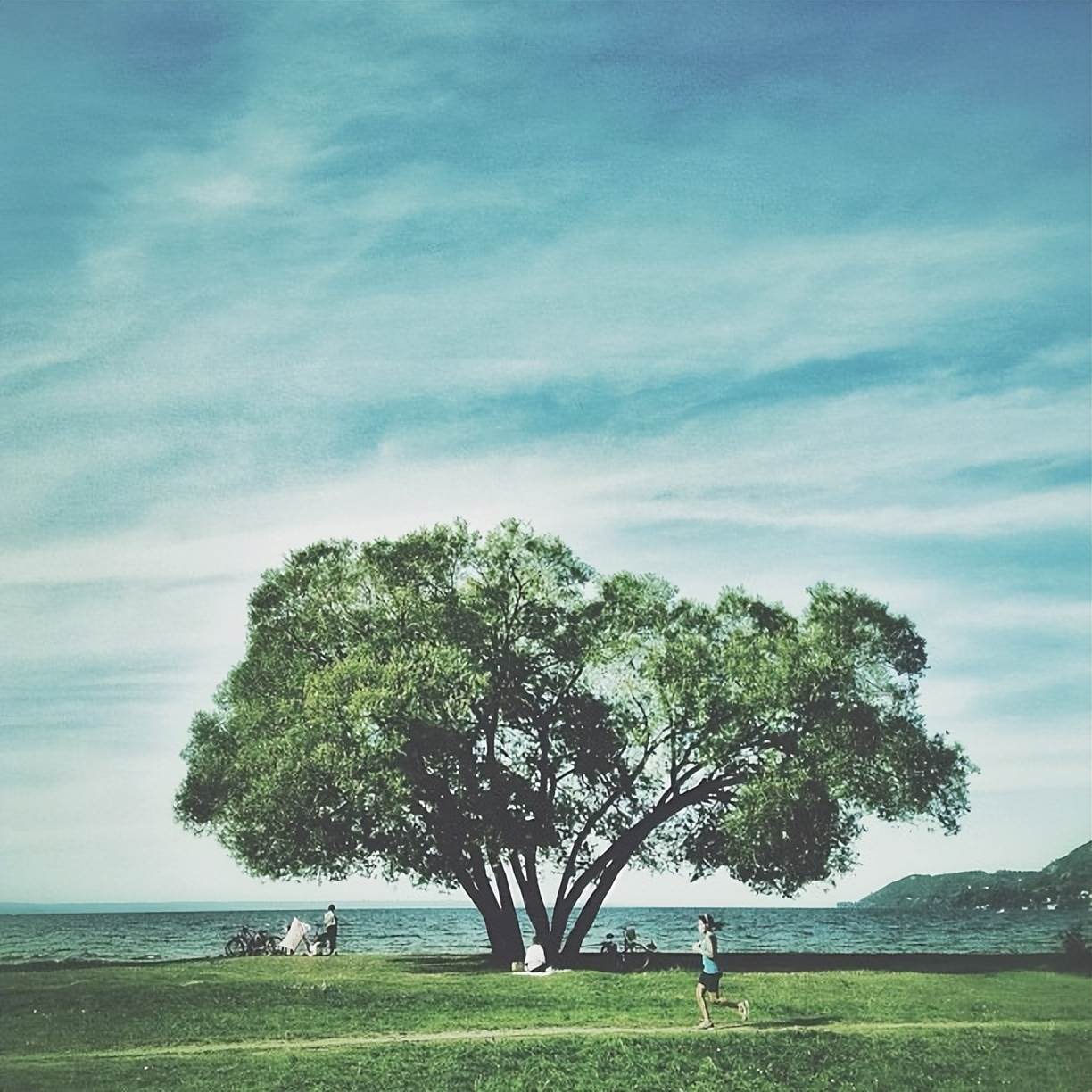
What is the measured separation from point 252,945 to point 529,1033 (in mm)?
27267

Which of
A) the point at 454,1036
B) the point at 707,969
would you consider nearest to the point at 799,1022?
the point at 707,969

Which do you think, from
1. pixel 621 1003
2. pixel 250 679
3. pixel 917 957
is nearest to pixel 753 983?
pixel 621 1003

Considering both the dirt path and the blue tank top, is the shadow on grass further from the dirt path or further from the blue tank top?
the blue tank top

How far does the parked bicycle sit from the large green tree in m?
7.10

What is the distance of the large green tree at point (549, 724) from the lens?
39.7m

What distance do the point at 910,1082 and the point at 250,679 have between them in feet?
87.3

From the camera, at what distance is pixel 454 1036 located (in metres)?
26.3

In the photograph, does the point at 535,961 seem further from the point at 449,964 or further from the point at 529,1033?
the point at 529,1033

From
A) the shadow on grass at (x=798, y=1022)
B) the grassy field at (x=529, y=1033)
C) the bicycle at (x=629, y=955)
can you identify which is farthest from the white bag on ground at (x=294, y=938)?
the shadow on grass at (x=798, y=1022)

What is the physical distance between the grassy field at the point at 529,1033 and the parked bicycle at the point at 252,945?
1415 cm

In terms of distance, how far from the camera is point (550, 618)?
43156 mm

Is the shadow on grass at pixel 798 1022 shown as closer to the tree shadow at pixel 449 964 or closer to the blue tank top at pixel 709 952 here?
the blue tank top at pixel 709 952

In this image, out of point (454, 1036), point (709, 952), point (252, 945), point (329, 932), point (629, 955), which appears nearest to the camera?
point (454, 1036)

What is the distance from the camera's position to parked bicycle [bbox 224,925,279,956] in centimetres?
4972
